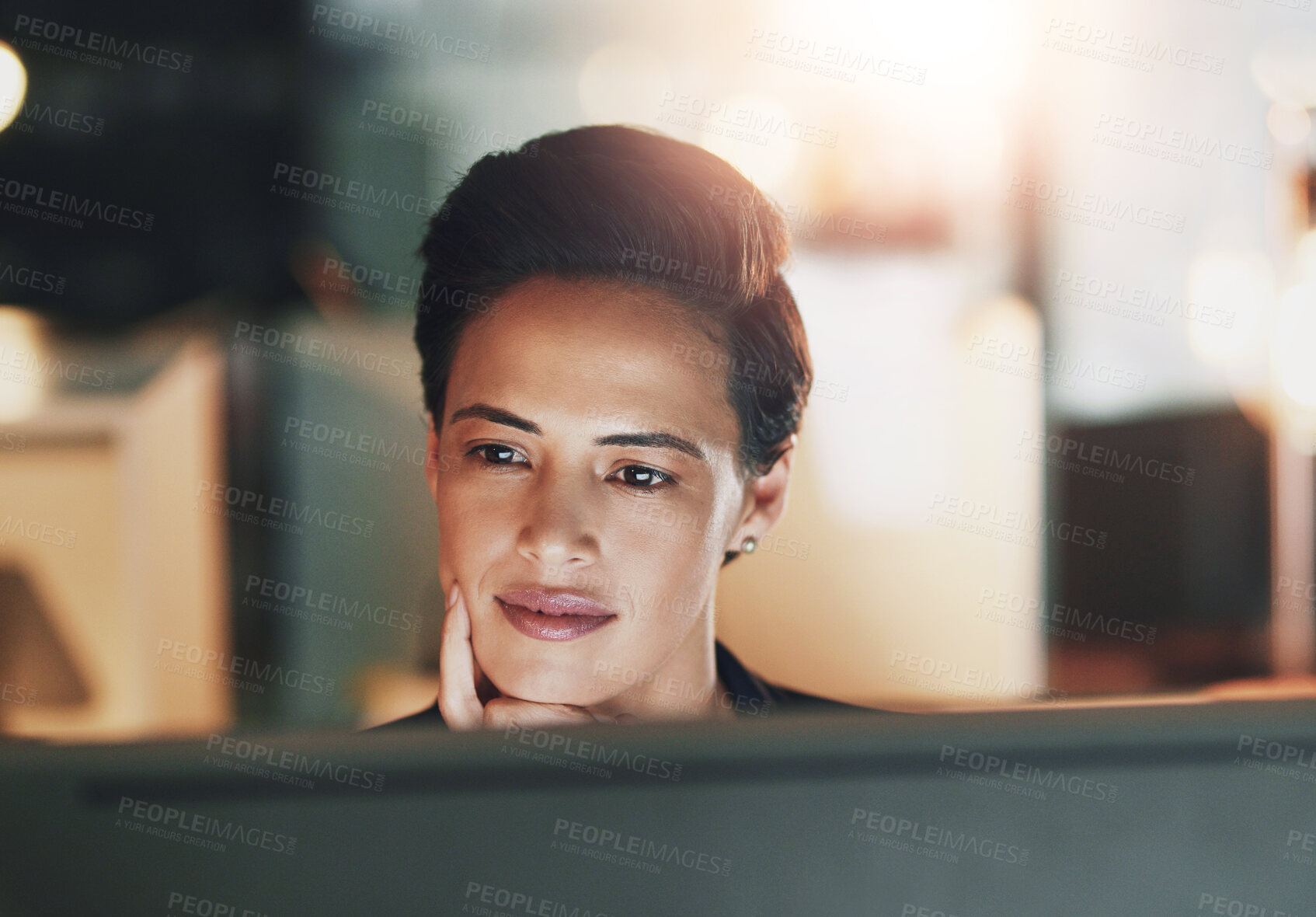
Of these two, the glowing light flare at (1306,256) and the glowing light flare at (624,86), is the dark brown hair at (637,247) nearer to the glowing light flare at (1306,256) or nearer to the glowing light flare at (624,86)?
the glowing light flare at (624,86)

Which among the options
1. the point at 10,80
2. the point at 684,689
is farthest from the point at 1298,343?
Result: the point at 10,80

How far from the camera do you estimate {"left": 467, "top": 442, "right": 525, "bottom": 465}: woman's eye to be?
79cm

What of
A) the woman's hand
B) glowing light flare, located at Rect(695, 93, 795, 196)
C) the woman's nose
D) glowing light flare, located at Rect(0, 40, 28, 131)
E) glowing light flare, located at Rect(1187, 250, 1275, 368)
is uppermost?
glowing light flare, located at Rect(1187, 250, 1275, 368)

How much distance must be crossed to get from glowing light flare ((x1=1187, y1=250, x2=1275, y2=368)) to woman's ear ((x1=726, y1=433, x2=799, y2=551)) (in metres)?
1.89

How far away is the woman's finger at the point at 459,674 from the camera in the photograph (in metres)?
0.79

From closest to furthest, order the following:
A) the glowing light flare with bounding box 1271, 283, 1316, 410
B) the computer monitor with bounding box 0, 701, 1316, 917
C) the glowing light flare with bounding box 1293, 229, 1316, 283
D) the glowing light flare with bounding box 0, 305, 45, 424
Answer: the computer monitor with bounding box 0, 701, 1316, 917 < the glowing light flare with bounding box 0, 305, 45, 424 < the glowing light flare with bounding box 1271, 283, 1316, 410 < the glowing light flare with bounding box 1293, 229, 1316, 283


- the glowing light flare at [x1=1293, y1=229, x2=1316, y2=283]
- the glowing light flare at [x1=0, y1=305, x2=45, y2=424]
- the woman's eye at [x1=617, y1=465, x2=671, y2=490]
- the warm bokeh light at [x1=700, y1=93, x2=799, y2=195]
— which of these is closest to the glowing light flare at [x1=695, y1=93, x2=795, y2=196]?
the warm bokeh light at [x1=700, y1=93, x2=799, y2=195]

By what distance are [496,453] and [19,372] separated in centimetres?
145

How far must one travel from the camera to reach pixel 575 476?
0.78 m

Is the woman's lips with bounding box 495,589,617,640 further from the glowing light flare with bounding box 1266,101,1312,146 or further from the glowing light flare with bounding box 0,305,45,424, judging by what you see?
the glowing light flare with bounding box 1266,101,1312,146

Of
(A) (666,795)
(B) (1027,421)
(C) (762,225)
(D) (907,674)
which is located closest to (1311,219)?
(B) (1027,421)

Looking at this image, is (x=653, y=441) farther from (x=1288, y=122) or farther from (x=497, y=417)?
(x=1288, y=122)

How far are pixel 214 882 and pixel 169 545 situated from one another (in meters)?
1.32

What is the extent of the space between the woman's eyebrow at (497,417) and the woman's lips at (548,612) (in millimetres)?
139
